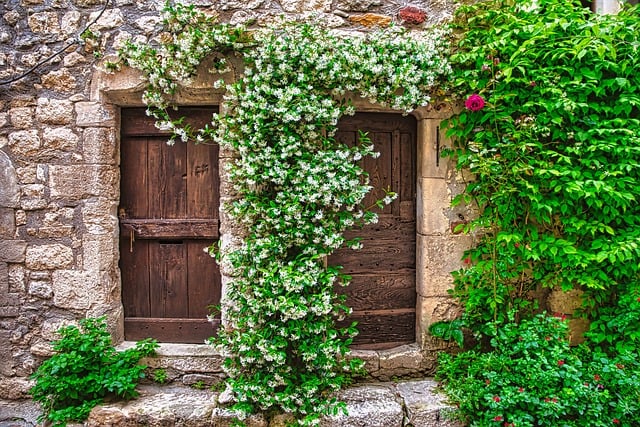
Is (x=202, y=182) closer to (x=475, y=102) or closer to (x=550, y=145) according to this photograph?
(x=475, y=102)

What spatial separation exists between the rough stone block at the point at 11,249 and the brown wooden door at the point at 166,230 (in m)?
0.59

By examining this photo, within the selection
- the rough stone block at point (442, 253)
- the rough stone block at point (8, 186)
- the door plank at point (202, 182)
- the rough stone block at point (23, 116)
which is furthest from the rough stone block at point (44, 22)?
the rough stone block at point (442, 253)

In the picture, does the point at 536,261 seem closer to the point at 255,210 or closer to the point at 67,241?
the point at 255,210

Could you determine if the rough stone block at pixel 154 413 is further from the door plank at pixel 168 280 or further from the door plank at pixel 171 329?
the door plank at pixel 168 280

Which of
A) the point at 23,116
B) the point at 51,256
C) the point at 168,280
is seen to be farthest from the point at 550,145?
the point at 23,116

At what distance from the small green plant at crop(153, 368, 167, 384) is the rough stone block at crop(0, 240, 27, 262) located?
1164mm

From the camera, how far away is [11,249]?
2.77m

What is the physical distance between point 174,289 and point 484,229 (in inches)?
85.0

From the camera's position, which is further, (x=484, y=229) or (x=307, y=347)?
(x=484, y=229)

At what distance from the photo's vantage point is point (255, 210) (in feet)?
8.11

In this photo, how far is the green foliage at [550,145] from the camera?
8.45 ft

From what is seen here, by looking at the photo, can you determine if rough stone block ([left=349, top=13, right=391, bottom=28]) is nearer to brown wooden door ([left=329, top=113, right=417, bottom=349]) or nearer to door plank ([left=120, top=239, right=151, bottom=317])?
brown wooden door ([left=329, top=113, right=417, bottom=349])

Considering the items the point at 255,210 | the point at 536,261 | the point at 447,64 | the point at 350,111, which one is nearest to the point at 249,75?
the point at 350,111

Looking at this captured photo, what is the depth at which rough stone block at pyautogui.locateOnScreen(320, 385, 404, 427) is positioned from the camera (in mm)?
2504
